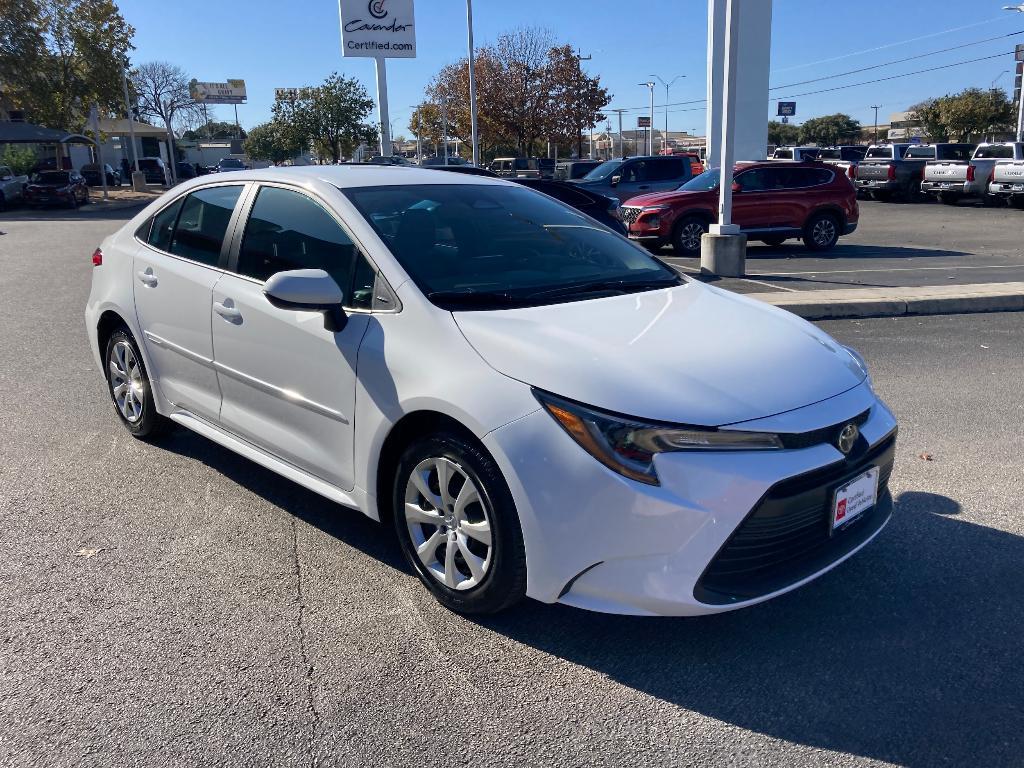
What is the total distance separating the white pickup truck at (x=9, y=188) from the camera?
3472 centimetres

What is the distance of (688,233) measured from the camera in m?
15.9

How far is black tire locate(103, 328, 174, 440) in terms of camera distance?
521 cm

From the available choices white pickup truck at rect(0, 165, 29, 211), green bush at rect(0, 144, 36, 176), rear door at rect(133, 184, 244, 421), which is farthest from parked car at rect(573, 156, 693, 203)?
green bush at rect(0, 144, 36, 176)

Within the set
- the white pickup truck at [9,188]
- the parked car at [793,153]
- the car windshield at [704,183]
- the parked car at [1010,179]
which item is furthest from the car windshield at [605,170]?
the white pickup truck at [9,188]

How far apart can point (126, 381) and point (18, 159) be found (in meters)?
44.0

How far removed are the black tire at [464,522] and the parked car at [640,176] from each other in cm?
1672

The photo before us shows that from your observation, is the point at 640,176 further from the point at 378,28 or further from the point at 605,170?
the point at 378,28

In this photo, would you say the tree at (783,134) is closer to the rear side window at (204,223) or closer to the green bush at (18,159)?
the green bush at (18,159)

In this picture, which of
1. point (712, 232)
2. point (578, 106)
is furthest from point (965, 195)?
point (578, 106)

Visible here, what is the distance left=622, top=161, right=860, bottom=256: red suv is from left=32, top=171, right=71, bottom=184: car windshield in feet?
90.7

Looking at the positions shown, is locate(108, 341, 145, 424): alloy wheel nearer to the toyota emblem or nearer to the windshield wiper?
the windshield wiper

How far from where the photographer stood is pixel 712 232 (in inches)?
482

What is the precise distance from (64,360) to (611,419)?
647 cm

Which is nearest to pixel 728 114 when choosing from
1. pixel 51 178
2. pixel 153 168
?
pixel 51 178
